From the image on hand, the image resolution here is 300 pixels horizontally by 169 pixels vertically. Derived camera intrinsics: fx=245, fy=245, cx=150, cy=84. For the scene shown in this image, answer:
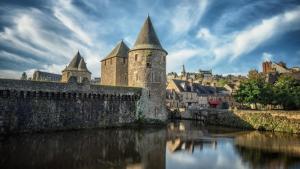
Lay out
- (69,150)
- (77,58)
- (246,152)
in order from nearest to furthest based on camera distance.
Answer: (69,150) → (246,152) → (77,58)

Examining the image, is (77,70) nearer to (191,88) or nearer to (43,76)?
(43,76)

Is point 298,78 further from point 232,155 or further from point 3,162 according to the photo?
point 3,162

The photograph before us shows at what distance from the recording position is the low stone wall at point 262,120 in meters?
25.6

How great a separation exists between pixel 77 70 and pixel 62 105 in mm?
16776

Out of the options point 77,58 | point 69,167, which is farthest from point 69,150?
point 77,58

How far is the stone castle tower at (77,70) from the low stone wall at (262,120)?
Answer: 2121 centimetres

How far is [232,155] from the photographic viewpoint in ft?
49.1

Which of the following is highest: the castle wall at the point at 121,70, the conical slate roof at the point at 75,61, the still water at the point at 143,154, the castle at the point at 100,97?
the conical slate roof at the point at 75,61

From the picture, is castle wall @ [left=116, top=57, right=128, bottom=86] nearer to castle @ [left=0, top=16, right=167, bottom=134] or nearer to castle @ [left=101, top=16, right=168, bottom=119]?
castle @ [left=0, top=16, right=167, bottom=134]

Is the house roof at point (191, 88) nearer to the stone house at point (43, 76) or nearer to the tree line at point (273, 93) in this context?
the tree line at point (273, 93)

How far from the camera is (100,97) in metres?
25.9

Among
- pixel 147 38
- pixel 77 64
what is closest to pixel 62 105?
pixel 147 38

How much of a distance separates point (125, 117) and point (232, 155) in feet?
49.0

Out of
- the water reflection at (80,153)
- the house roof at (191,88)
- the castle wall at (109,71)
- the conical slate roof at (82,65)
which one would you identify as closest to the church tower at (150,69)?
the castle wall at (109,71)
